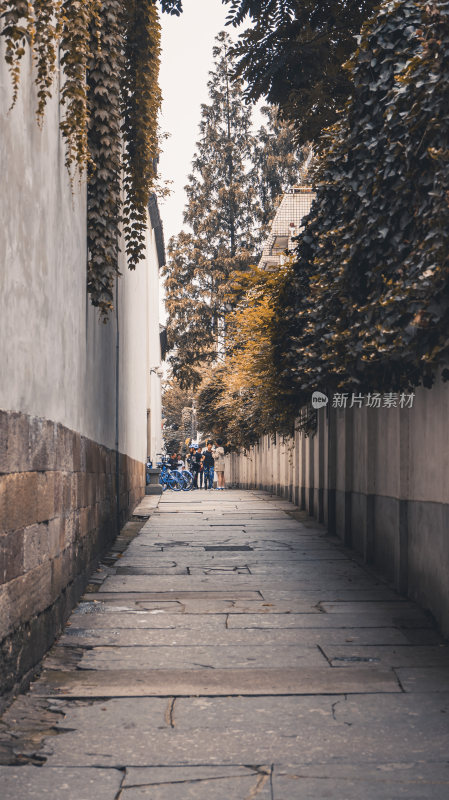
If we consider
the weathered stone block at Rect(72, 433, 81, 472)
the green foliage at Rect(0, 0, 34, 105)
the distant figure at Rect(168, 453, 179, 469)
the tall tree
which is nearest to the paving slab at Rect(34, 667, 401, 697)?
the weathered stone block at Rect(72, 433, 81, 472)

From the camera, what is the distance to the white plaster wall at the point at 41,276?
4.83 meters

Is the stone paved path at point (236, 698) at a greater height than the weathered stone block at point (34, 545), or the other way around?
the weathered stone block at point (34, 545)

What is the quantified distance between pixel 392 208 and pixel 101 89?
379 centimetres

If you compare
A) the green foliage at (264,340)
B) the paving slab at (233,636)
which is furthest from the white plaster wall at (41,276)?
the green foliage at (264,340)

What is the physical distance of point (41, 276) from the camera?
5.88m

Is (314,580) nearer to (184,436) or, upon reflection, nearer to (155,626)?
(155,626)

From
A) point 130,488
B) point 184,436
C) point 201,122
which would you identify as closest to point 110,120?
point 130,488

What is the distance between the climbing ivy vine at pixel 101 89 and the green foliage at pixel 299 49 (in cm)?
94

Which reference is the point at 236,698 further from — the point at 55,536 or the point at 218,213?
the point at 218,213

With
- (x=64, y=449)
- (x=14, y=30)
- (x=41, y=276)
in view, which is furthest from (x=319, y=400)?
(x=14, y=30)

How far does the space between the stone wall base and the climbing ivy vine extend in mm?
1897

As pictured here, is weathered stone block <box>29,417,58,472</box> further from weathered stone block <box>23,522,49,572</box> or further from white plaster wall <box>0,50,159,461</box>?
weathered stone block <box>23,522,49,572</box>

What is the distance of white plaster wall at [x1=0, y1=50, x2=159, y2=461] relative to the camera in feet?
15.8

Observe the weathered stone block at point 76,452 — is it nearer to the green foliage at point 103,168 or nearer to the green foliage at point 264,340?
the green foliage at point 103,168
